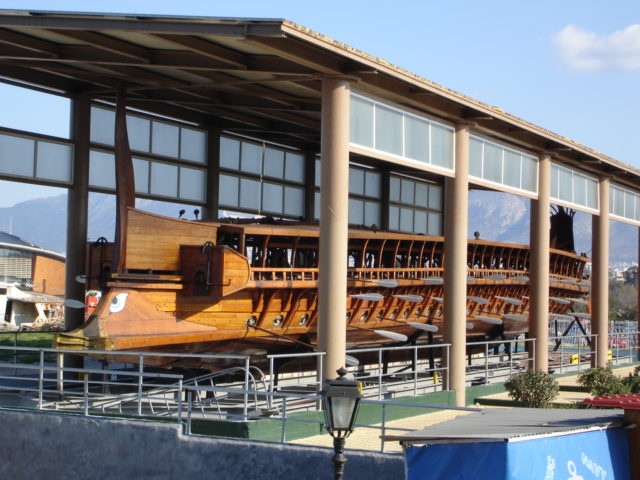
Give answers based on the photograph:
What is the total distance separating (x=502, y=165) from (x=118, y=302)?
10.2 meters

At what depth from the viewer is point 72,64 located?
21.1 m

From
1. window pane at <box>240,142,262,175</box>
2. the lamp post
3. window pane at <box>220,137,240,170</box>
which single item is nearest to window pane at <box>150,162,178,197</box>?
window pane at <box>220,137,240,170</box>

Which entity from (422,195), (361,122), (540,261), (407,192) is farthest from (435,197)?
(361,122)

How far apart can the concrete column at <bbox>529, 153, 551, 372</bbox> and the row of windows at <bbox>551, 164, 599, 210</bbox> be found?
0.98 meters

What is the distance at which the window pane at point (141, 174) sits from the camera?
25188 millimetres

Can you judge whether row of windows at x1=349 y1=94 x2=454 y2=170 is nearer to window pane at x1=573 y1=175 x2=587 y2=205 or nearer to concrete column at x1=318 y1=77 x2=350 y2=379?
concrete column at x1=318 y1=77 x2=350 y2=379

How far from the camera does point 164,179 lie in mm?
26062

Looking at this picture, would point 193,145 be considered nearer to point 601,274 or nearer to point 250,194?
point 250,194

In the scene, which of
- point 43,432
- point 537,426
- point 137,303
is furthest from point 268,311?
point 537,426

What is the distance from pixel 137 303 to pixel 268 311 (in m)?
3.87

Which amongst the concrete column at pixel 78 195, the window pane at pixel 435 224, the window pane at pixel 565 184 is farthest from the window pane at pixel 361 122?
the window pane at pixel 435 224

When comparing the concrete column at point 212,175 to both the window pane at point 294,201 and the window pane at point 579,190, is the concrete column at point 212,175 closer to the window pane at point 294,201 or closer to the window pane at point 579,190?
the window pane at point 294,201

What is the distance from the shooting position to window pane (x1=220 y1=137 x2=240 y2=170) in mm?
28016

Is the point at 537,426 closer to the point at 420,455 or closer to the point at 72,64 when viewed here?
the point at 420,455
